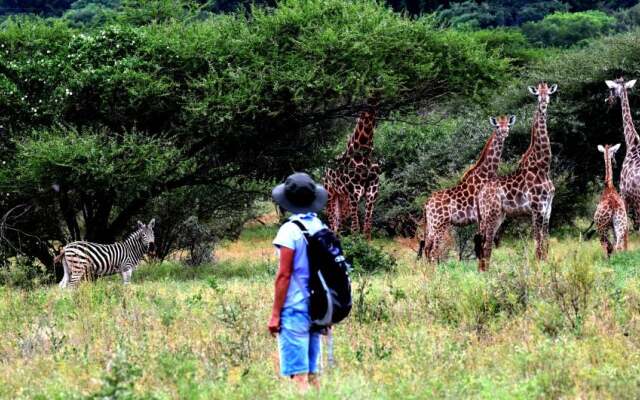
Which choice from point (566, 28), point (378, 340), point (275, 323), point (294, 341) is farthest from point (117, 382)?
point (566, 28)

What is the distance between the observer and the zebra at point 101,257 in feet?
58.5

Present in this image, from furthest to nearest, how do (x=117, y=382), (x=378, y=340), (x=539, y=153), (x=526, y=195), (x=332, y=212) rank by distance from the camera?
(x=332, y=212)
(x=539, y=153)
(x=526, y=195)
(x=378, y=340)
(x=117, y=382)

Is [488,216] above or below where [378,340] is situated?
above

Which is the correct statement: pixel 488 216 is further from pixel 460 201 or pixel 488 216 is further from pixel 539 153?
pixel 539 153

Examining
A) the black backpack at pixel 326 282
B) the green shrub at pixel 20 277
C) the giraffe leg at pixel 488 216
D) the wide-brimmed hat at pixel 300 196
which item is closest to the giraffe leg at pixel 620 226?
the giraffe leg at pixel 488 216

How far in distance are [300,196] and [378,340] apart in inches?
118

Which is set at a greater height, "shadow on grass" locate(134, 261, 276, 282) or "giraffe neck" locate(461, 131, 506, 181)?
"giraffe neck" locate(461, 131, 506, 181)

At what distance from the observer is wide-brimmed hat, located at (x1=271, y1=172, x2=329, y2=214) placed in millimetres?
7852

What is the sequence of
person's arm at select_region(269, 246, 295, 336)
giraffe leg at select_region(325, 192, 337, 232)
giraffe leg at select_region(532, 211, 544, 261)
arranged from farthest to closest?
1. giraffe leg at select_region(325, 192, 337, 232)
2. giraffe leg at select_region(532, 211, 544, 261)
3. person's arm at select_region(269, 246, 295, 336)

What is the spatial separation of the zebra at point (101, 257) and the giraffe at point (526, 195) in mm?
5884

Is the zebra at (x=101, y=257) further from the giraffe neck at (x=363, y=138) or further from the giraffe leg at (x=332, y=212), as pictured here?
the giraffe neck at (x=363, y=138)

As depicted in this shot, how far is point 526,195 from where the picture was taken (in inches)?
627

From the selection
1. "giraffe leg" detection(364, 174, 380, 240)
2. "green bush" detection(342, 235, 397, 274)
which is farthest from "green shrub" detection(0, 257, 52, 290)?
"giraffe leg" detection(364, 174, 380, 240)

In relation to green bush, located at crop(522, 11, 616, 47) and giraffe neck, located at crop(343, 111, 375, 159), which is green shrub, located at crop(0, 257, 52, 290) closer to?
giraffe neck, located at crop(343, 111, 375, 159)
